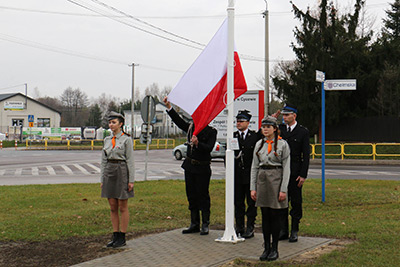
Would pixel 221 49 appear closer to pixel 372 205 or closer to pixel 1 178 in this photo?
pixel 372 205

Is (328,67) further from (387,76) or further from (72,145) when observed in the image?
(72,145)

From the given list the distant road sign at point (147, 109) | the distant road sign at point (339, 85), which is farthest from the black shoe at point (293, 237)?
the distant road sign at point (147, 109)

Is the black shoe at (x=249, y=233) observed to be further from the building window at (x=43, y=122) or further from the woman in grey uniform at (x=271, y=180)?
the building window at (x=43, y=122)

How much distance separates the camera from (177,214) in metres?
10.6

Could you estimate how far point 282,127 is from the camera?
7.94 m

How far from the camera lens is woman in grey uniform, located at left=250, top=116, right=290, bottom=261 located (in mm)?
6453

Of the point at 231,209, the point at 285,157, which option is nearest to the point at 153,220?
the point at 231,209

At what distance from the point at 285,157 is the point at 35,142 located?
56.1 meters

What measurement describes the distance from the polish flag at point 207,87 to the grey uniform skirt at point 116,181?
49.1 inches

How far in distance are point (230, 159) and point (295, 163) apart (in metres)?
0.97

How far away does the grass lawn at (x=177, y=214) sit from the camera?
7109mm

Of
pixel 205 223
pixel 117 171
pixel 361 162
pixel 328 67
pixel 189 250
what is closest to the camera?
pixel 189 250

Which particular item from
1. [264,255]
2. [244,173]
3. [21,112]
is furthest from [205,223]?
[21,112]

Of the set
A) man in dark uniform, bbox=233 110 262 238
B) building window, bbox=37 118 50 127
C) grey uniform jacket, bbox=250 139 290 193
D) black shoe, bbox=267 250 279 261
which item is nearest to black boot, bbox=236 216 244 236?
man in dark uniform, bbox=233 110 262 238
